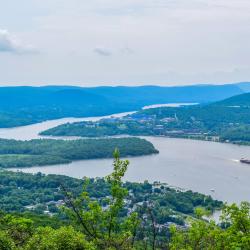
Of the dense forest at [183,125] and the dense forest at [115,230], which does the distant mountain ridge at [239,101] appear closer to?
the dense forest at [183,125]

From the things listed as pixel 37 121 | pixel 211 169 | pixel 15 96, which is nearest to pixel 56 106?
pixel 15 96

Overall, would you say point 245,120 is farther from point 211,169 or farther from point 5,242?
point 5,242

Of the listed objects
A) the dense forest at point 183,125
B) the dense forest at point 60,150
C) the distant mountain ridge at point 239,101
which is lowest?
the dense forest at point 60,150

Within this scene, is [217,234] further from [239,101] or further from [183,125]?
[239,101]

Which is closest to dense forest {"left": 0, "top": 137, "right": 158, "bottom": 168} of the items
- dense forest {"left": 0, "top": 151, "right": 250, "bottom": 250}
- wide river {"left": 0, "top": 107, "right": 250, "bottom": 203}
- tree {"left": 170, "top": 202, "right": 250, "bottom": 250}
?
wide river {"left": 0, "top": 107, "right": 250, "bottom": 203}

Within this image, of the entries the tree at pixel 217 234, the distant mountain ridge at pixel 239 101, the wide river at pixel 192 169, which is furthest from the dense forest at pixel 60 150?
the tree at pixel 217 234

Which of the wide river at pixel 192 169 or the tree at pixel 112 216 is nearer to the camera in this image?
the tree at pixel 112 216
